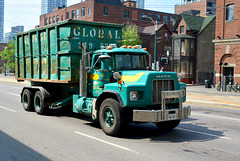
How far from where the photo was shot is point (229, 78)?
35.3 m

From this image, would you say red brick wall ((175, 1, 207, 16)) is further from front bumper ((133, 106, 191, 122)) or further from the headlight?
the headlight

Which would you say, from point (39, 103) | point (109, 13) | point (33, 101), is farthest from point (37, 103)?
point (109, 13)

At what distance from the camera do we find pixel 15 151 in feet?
22.7

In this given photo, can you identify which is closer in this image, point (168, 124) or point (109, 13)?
point (168, 124)

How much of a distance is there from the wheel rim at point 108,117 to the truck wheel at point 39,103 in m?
4.49

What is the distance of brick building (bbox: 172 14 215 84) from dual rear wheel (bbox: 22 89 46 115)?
36.7 m

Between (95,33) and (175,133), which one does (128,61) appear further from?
(175,133)

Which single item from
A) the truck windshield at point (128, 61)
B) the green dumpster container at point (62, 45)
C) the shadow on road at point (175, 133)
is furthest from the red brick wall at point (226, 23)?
the truck windshield at point (128, 61)

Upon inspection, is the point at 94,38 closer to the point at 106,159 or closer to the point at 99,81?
the point at 99,81

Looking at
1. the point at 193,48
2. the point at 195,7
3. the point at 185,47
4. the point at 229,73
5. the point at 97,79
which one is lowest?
the point at 229,73

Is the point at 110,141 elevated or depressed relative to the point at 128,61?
depressed

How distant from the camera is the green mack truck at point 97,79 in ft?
27.2

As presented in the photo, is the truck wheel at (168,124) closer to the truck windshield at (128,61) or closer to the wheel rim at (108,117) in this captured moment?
the wheel rim at (108,117)

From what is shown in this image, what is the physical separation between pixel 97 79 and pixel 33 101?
5210 mm
